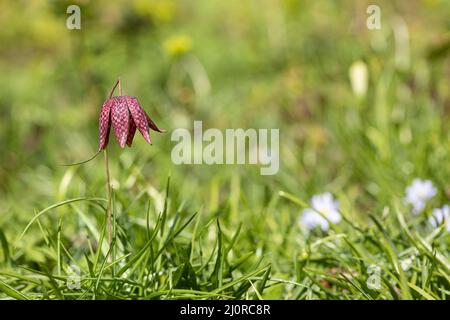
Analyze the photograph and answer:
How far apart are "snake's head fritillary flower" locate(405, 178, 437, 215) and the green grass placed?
0.16 feet

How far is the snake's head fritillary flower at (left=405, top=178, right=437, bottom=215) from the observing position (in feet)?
6.67

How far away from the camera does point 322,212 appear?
2.03 metres

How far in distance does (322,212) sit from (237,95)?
1.67 m

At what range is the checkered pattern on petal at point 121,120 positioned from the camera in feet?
4.46

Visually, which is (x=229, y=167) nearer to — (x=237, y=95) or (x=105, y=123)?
(x=237, y=95)

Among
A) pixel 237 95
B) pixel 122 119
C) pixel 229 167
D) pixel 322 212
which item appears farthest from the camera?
pixel 237 95

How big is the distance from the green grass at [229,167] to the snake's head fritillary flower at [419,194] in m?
0.05

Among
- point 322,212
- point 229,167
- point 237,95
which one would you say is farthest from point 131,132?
point 237,95

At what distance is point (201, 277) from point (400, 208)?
2.26 ft

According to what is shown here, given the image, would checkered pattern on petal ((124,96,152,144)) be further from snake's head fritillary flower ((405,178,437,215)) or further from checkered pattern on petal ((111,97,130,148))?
snake's head fritillary flower ((405,178,437,215))

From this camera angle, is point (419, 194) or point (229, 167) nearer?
point (419, 194)

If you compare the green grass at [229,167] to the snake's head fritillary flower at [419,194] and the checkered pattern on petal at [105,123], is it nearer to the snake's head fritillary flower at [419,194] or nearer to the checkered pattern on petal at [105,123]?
the snake's head fritillary flower at [419,194]

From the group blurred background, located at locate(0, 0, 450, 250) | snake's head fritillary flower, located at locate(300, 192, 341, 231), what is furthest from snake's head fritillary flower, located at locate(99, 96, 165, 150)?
snake's head fritillary flower, located at locate(300, 192, 341, 231)

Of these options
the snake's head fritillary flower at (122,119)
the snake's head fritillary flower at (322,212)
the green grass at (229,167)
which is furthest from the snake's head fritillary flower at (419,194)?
the snake's head fritillary flower at (122,119)
